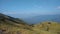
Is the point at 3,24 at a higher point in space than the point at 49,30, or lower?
higher

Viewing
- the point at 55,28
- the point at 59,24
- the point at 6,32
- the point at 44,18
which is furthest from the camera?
the point at 44,18

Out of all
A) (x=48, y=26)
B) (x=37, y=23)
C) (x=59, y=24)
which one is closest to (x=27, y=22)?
(x=37, y=23)

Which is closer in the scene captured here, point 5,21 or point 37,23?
point 5,21

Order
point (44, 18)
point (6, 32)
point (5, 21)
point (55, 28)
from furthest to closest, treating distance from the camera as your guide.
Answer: point (44, 18) → point (55, 28) → point (5, 21) → point (6, 32)

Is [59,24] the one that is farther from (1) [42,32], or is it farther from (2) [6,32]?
(2) [6,32]

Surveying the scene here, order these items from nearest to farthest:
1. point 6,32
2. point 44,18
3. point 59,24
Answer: point 6,32 → point 59,24 → point 44,18

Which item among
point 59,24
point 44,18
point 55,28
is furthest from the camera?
point 44,18

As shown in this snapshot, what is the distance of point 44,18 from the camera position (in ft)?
17.7

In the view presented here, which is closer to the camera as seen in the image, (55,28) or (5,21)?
(5,21)

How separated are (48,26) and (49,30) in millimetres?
213

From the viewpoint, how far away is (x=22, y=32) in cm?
393

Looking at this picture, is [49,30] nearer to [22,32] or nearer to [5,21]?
[22,32]

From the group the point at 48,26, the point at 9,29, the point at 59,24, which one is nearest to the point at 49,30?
the point at 48,26

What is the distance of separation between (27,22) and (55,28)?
1079 mm
